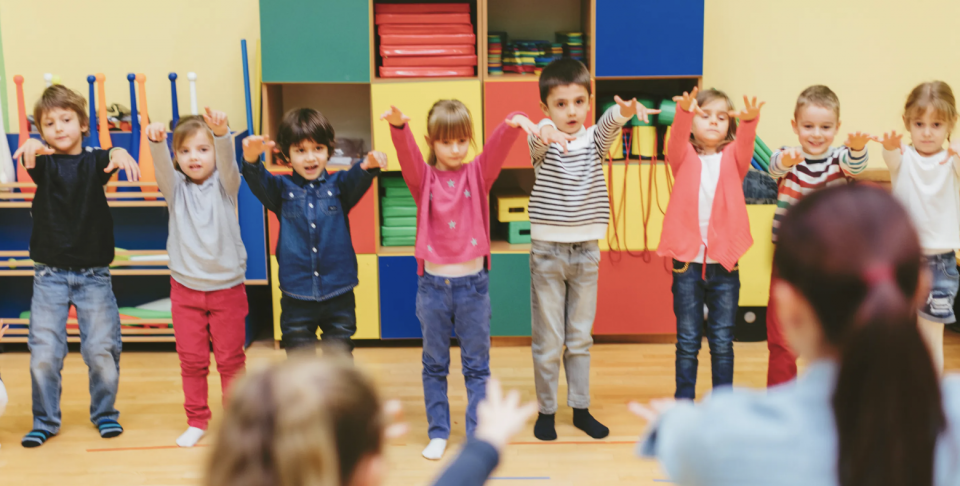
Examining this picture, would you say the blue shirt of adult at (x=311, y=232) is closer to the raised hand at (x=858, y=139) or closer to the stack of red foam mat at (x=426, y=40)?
the stack of red foam mat at (x=426, y=40)

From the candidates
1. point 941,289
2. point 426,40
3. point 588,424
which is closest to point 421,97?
point 426,40

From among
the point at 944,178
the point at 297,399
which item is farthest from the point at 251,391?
the point at 944,178

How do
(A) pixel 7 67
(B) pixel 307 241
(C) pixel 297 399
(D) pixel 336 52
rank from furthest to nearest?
(A) pixel 7 67 < (D) pixel 336 52 < (B) pixel 307 241 < (C) pixel 297 399

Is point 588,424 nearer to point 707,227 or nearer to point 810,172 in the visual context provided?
point 707,227

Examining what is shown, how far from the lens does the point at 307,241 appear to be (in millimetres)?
2477

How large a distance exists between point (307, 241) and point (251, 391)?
173 centimetres

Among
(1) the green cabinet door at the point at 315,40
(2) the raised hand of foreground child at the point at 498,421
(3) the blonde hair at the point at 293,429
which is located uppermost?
(1) the green cabinet door at the point at 315,40

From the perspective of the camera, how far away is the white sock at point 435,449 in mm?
2480

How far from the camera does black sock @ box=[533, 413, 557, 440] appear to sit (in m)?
2.61

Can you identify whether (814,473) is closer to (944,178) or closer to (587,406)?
(587,406)

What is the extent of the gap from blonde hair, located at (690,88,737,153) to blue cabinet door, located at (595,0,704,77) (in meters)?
0.80

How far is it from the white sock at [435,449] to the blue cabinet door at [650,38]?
1.76 metres

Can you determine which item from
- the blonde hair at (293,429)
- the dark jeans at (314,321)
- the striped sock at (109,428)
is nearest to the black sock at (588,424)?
the dark jeans at (314,321)

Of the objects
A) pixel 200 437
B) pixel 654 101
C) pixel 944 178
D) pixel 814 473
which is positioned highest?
pixel 654 101
